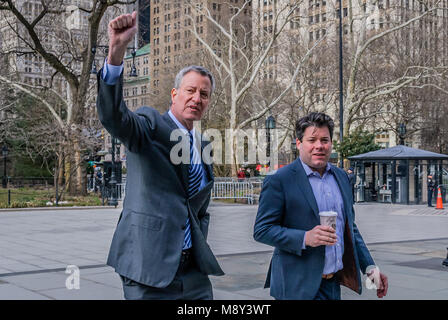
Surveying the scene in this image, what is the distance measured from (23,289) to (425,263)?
20.4 feet

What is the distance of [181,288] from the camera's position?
3.40 metres

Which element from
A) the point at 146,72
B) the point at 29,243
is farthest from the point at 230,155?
the point at 146,72

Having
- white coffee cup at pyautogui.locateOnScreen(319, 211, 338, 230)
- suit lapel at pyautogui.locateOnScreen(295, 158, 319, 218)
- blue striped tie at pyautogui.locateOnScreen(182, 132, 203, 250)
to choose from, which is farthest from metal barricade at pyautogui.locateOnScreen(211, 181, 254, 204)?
blue striped tie at pyautogui.locateOnScreen(182, 132, 203, 250)

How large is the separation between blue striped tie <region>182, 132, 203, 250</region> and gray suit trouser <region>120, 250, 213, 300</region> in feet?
0.33

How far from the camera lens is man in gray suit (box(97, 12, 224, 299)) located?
3.27m

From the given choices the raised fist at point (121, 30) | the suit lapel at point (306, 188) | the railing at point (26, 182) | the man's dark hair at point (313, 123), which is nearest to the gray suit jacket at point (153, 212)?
the raised fist at point (121, 30)

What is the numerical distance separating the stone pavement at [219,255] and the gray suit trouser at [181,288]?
13.2ft

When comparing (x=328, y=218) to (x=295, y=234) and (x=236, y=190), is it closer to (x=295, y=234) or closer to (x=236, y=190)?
(x=295, y=234)

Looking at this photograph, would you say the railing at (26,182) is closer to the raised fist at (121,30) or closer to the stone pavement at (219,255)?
the stone pavement at (219,255)

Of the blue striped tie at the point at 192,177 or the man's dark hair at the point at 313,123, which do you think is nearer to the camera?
the blue striped tie at the point at 192,177

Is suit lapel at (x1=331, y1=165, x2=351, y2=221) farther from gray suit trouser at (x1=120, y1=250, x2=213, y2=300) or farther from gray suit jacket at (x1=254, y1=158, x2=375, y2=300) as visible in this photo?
gray suit trouser at (x1=120, y1=250, x2=213, y2=300)

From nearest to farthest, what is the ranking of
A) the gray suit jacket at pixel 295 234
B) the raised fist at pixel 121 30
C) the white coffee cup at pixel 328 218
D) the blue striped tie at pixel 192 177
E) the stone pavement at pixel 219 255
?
the raised fist at pixel 121 30 → the blue striped tie at pixel 192 177 → the white coffee cup at pixel 328 218 → the gray suit jacket at pixel 295 234 → the stone pavement at pixel 219 255

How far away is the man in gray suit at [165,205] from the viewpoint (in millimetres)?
3271

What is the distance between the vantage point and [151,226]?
129 inches
